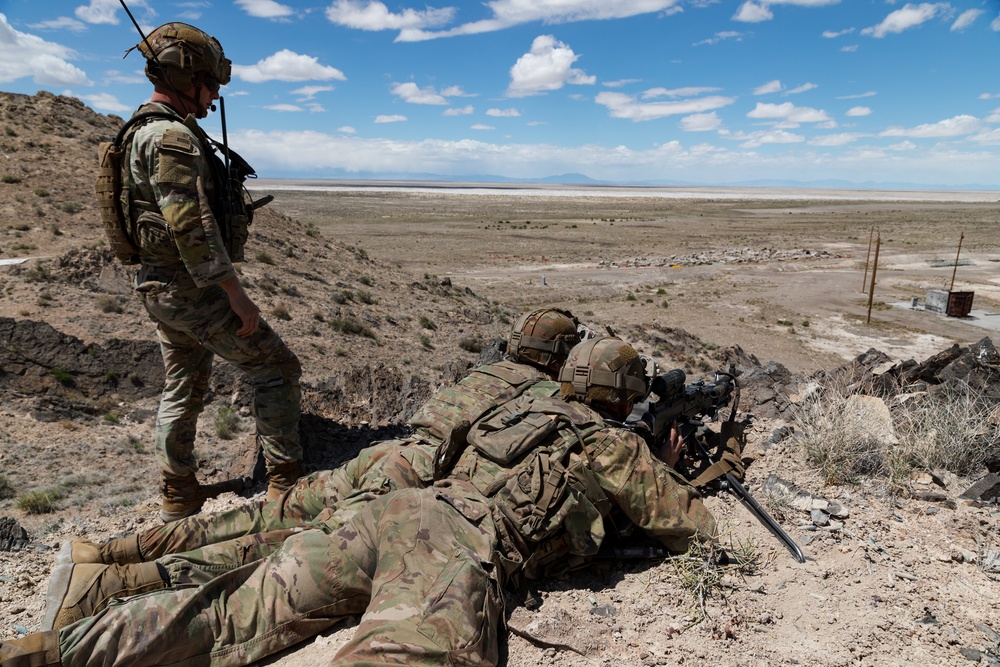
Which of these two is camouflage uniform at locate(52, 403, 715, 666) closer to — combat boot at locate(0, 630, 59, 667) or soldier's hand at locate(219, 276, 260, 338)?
combat boot at locate(0, 630, 59, 667)

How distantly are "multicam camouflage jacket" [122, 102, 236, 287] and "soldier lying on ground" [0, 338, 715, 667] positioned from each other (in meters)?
1.57

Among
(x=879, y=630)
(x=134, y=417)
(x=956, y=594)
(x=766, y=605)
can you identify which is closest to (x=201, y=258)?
(x=134, y=417)

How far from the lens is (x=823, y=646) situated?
103 inches

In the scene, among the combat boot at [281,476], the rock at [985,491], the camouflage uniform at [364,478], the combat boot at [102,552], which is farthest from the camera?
the combat boot at [281,476]

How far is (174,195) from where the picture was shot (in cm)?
324

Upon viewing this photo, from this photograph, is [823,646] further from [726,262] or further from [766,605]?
[726,262]

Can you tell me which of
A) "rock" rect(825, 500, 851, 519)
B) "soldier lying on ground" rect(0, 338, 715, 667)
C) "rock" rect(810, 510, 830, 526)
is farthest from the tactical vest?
"rock" rect(825, 500, 851, 519)

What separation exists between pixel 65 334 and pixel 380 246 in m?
26.9

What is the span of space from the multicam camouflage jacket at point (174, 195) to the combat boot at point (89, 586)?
149 cm

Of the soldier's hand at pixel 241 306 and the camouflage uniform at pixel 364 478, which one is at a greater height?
the soldier's hand at pixel 241 306

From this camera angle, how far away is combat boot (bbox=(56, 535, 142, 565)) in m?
2.59

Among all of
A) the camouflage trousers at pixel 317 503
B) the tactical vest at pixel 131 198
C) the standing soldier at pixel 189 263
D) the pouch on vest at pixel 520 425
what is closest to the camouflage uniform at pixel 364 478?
the camouflage trousers at pixel 317 503

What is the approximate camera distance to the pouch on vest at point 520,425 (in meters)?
3.06

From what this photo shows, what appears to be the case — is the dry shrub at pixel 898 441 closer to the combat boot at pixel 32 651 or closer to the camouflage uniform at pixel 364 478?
the camouflage uniform at pixel 364 478
